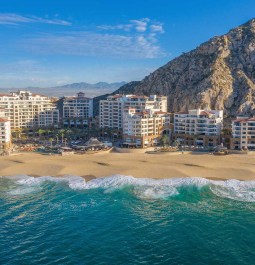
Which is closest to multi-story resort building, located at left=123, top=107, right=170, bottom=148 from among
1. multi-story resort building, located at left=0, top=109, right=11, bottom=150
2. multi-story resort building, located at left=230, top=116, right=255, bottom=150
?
multi-story resort building, located at left=230, top=116, right=255, bottom=150

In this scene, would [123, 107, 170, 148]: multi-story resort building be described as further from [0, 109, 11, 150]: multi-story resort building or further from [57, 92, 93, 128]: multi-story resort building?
[57, 92, 93, 128]: multi-story resort building

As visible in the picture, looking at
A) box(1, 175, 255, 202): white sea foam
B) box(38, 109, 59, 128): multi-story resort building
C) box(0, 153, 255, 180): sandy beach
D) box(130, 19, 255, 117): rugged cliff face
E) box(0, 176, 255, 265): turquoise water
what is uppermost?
box(130, 19, 255, 117): rugged cliff face

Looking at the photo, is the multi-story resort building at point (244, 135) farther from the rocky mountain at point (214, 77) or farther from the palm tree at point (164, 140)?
the rocky mountain at point (214, 77)

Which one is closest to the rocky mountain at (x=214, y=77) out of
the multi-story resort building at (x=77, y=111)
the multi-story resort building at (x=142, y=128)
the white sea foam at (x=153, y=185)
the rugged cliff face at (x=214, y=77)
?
the rugged cliff face at (x=214, y=77)

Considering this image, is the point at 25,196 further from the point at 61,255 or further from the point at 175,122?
the point at 175,122

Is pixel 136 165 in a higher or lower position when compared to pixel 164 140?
lower

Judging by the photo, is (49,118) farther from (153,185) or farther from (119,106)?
(153,185)

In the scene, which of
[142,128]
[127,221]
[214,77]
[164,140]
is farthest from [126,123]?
[127,221]
